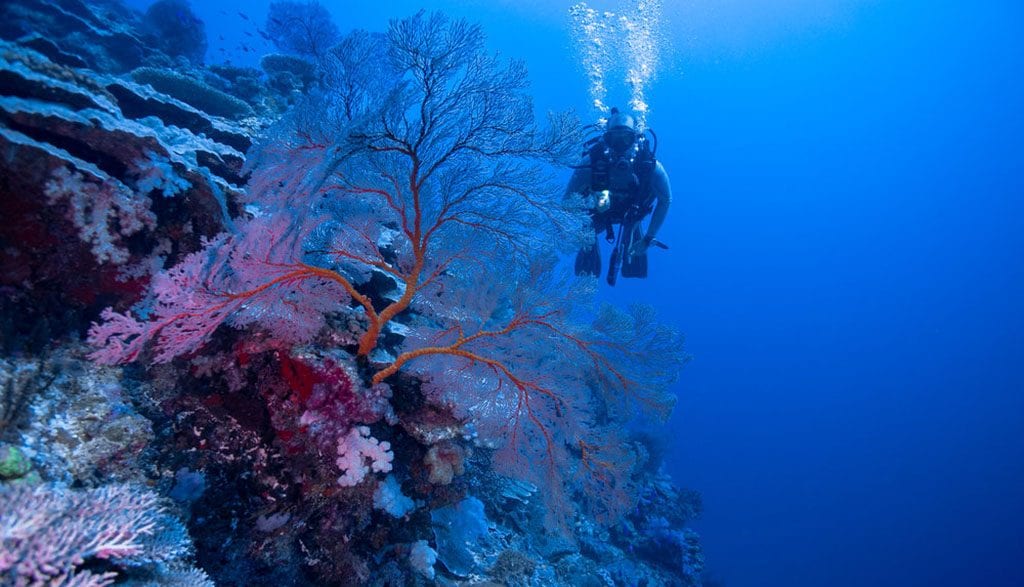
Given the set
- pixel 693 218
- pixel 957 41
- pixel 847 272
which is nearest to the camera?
pixel 957 41

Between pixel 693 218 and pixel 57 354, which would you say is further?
pixel 693 218

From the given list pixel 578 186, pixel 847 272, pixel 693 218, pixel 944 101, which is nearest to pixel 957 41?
pixel 944 101

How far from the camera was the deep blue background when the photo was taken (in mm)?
46312

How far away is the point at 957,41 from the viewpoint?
267ft

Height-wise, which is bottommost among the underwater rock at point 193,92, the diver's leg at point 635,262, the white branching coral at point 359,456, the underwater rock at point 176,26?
the white branching coral at point 359,456

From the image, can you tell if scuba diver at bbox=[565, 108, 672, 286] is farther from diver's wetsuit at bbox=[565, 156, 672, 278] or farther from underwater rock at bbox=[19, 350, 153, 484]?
underwater rock at bbox=[19, 350, 153, 484]

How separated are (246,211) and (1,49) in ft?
6.13

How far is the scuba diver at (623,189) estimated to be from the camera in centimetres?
760

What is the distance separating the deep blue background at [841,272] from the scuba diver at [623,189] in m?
37.7

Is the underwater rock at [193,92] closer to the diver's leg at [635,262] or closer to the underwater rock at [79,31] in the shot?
the underwater rock at [79,31]

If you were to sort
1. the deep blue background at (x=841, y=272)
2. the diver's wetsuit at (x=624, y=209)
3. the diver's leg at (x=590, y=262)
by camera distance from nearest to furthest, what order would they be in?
the diver's wetsuit at (x=624, y=209) → the diver's leg at (x=590, y=262) → the deep blue background at (x=841, y=272)

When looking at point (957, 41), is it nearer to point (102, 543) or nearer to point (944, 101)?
point (944, 101)

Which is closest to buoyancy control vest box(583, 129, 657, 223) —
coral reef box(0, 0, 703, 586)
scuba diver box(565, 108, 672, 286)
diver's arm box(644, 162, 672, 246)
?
scuba diver box(565, 108, 672, 286)

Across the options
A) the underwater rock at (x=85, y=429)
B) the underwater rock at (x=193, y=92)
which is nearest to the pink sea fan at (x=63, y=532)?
the underwater rock at (x=85, y=429)
